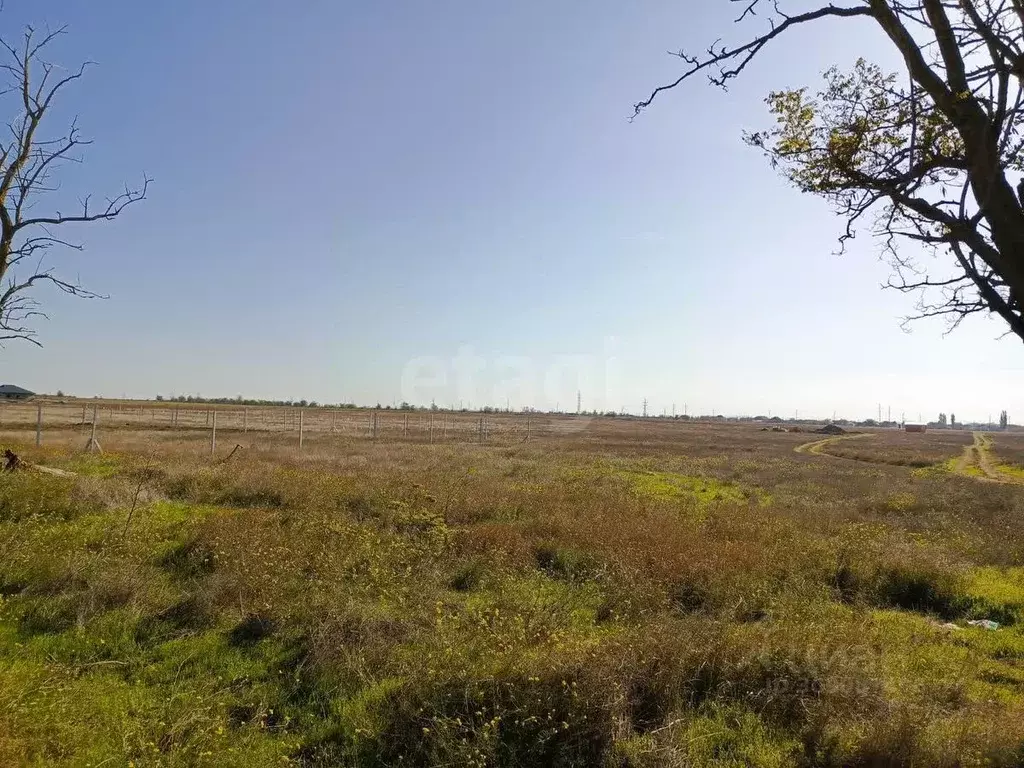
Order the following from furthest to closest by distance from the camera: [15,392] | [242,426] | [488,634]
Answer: [15,392]
[242,426]
[488,634]

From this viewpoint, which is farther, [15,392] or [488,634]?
[15,392]

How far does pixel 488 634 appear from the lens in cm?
717

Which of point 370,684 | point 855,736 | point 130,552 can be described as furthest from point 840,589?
point 130,552

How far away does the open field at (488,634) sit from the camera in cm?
508

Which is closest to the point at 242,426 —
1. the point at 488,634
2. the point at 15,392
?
the point at 488,634

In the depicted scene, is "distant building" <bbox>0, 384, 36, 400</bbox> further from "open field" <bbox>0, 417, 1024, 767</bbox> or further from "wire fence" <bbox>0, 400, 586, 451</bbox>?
"open field" <bbox>0, 417, 1024, 767</bbox>

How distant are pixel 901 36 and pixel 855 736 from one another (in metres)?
5.78

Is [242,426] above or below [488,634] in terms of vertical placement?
above

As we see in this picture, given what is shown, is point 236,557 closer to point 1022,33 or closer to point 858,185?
point 858,185

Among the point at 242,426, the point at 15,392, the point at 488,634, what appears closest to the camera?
the point at 488,634

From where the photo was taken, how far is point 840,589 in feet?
35.5

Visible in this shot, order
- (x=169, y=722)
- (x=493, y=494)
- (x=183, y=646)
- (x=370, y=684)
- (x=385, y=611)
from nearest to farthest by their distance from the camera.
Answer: (x=169, y=722) → (x=370, y=684) → (x=183, y=646) → (x=385, y=611) → (x=493, y=494)

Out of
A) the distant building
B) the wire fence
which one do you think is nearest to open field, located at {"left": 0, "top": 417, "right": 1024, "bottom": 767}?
the wire fence

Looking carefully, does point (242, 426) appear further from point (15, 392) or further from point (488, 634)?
point (15, 392)
